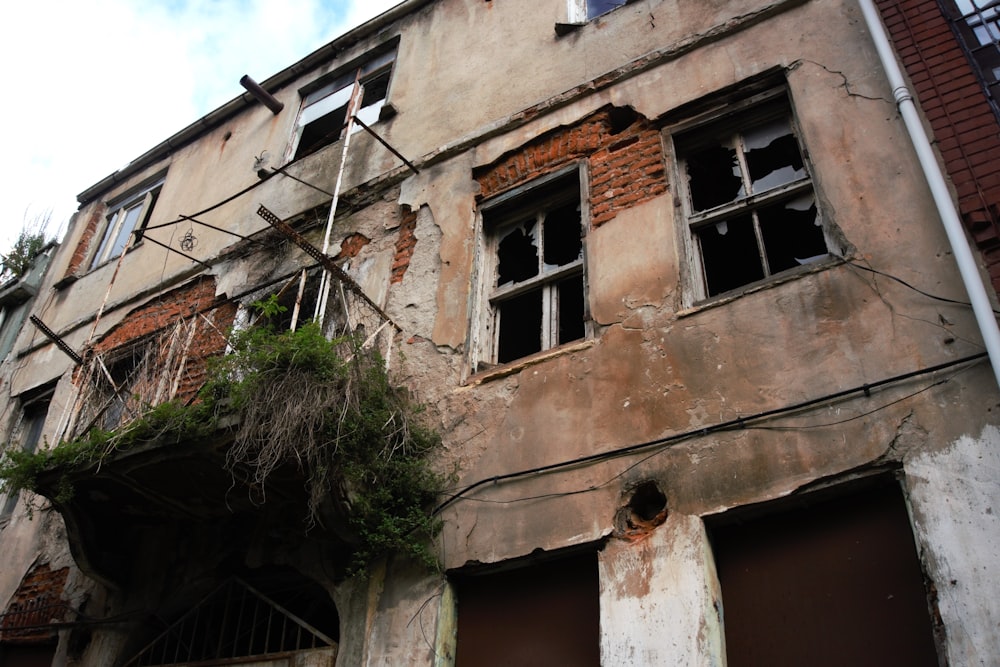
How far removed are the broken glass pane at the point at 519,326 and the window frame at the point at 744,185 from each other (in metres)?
1.27

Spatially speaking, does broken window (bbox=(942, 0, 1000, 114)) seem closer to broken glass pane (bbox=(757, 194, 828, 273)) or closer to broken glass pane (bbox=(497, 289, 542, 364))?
broken glass pane (bbox=(757, 194, 828, 273))

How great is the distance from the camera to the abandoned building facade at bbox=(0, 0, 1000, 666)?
3863mm

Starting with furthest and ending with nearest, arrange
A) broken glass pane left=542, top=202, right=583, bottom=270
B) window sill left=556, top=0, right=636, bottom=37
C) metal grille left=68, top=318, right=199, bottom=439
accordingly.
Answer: window sill left=556, top=0, right=636, bottom=37
metal grille left=68, top=318, right=199, bottom=439
broken glass pane left=542, top=202, right=583, bottom=270

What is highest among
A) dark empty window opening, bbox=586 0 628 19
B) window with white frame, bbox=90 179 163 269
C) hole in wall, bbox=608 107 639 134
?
window with white frame, bbox=90 179 163 269

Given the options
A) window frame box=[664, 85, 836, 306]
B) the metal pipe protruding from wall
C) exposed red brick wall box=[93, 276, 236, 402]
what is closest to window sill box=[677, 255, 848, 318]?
window frame box=[664, 85, 836, 306]

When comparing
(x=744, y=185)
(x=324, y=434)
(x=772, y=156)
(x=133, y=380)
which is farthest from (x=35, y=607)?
(x=772, y=156)

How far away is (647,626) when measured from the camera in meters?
4.01

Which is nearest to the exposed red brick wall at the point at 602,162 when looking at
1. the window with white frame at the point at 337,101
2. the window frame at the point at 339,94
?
the window frame at the point at 339,94

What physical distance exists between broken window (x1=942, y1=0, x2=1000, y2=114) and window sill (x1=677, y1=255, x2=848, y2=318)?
1316 millimetres

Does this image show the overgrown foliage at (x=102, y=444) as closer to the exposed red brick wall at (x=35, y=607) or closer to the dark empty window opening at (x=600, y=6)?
the exposed red brick wall at (x=35, y=607)

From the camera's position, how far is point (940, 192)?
4230 mm

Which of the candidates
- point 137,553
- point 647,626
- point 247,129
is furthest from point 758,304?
point 247,129

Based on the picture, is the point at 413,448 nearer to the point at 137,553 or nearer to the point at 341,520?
the point at 341,520

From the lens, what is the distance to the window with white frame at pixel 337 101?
9.23m
